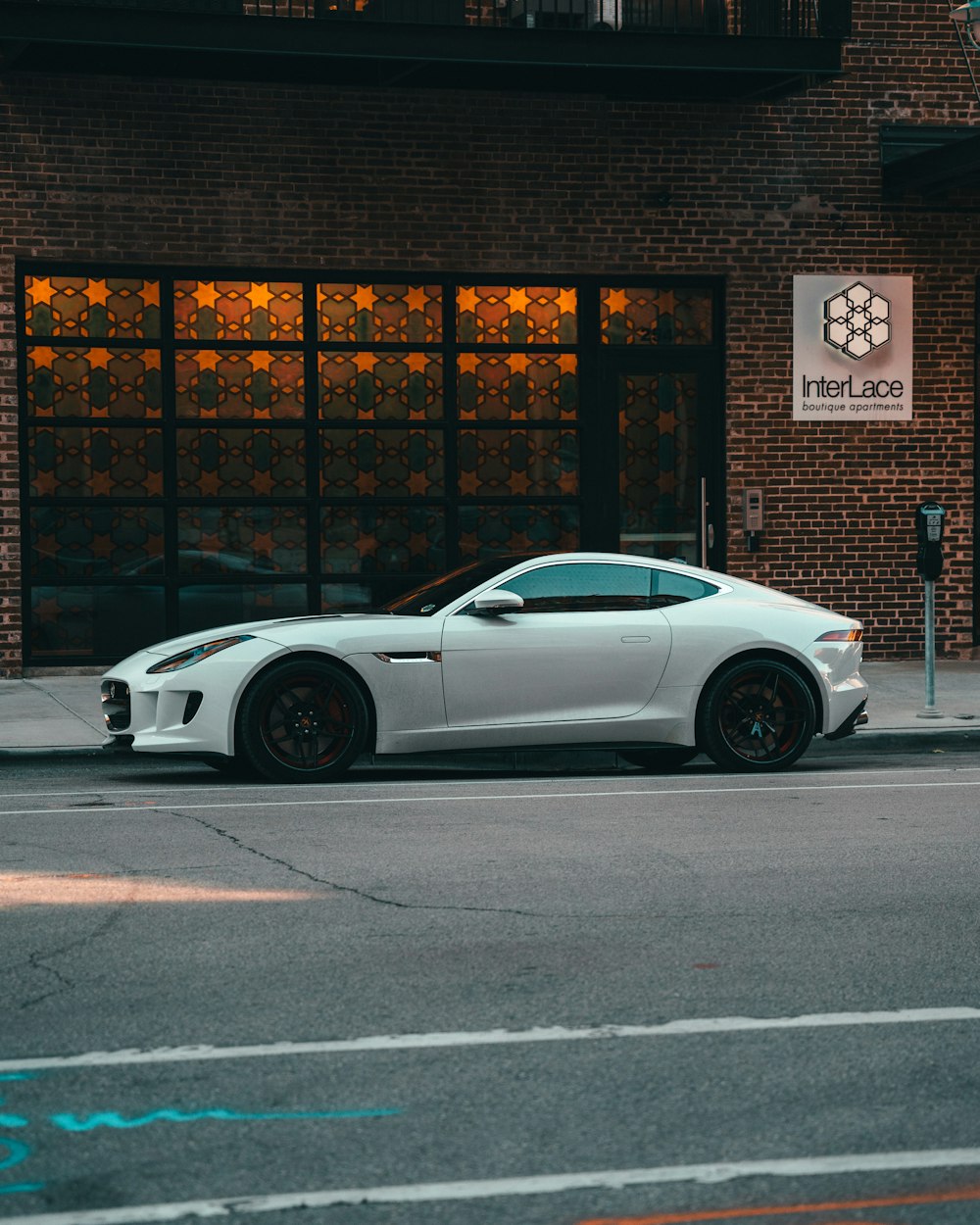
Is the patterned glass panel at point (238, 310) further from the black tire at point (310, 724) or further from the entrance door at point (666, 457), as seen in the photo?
the black tire at point (310, 724)

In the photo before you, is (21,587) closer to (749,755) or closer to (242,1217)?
(749,755)

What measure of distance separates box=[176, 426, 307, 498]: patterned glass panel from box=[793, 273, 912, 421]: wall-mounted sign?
15.4 feet

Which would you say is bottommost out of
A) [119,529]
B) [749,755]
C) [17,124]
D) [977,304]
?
[749,755]

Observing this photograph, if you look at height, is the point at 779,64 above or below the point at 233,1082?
above

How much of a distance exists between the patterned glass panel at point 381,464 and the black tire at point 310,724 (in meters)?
6.13

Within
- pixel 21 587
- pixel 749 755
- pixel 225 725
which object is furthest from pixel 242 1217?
pixel 21 587

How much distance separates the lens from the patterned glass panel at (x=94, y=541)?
1565 centimetres

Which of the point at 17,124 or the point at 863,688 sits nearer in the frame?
the point at 863,688

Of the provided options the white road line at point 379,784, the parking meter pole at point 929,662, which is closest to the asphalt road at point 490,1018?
the white road line at point 379,784

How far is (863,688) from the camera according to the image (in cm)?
1109

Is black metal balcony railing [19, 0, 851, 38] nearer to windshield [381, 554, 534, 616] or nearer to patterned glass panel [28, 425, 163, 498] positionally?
patterned glass panel [28, 425, 163, 498]

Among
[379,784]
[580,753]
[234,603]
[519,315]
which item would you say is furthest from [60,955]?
[519,315]

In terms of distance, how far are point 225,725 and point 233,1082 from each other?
5604 millimetres

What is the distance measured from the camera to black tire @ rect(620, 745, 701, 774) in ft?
36.8
